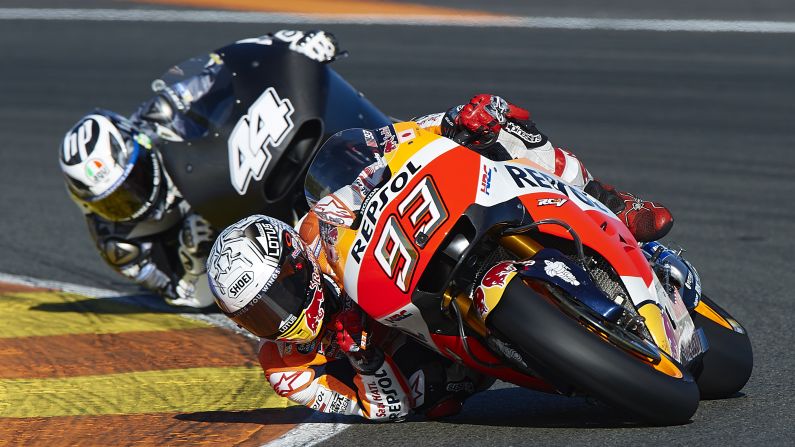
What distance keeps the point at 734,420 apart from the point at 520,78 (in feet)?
30.6

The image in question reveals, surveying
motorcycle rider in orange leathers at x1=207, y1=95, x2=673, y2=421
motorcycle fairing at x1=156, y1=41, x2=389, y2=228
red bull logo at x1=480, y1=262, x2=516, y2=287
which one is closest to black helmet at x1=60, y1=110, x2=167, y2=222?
motorcycle fairing at x1=156, y1=41, x2=389, y2=228

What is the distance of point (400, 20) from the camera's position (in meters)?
17.0

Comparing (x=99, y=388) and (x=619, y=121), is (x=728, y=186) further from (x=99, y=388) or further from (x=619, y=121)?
(x=99, y=388)

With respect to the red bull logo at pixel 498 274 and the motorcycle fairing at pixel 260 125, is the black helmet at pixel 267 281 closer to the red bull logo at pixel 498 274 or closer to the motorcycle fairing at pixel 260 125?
the red bull logo at pixel 498 274

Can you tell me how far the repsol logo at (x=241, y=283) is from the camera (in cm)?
477

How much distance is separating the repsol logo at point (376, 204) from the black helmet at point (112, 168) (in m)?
2.94

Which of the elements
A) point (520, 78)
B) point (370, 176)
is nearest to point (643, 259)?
point (370, 176)

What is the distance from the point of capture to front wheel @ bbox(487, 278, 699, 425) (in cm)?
429

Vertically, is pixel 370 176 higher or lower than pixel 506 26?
higher

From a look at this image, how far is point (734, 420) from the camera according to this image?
16.0 feet

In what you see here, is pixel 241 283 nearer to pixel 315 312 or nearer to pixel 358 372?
pixel 315 312

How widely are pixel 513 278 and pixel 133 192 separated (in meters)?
3.60

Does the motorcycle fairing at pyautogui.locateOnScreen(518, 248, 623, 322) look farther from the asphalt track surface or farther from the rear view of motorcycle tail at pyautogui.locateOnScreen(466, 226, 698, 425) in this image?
the asphalt track surface

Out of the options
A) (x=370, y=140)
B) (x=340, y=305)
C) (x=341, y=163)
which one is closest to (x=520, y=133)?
(x=370, y=140)
